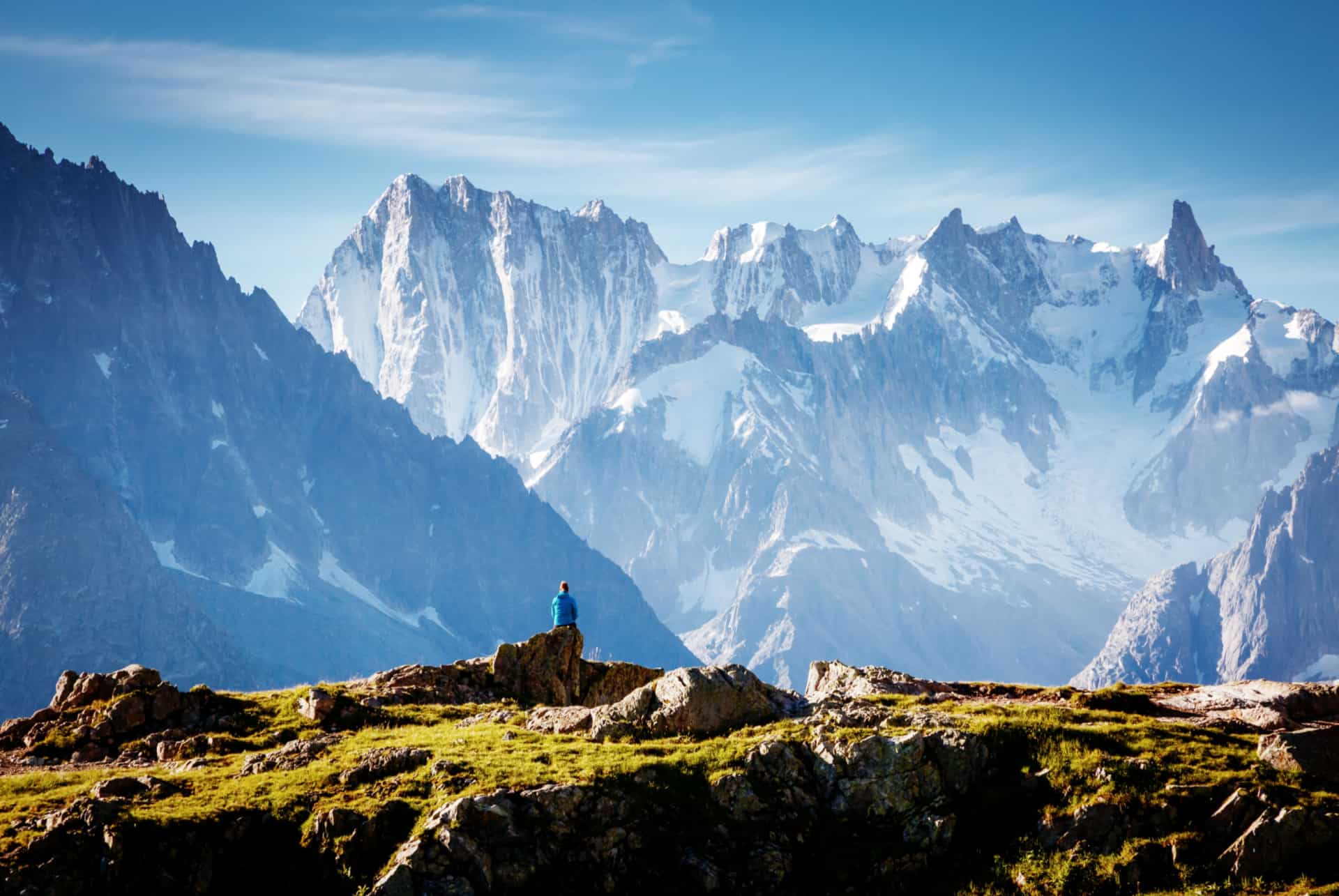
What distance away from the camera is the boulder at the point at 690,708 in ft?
114

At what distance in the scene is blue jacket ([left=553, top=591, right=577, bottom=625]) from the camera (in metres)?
46.7

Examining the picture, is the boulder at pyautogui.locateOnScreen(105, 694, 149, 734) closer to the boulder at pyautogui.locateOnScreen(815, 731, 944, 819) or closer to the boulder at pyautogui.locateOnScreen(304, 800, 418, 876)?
the boulder at pyautogui.locateOnScreen(304, 800, 418, 876)

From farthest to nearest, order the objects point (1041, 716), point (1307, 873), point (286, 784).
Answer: point (1041, 716) < point (286, 784) < point (1307, 873)

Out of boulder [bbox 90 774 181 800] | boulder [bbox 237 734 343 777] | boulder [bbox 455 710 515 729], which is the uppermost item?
boulder [bbox 90 774 181 800]

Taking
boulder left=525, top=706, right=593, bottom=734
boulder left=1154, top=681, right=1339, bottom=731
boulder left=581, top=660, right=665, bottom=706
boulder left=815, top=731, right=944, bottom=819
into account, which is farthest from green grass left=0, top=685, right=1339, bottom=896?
boulder left=581, top=660, right=665, bottom=706

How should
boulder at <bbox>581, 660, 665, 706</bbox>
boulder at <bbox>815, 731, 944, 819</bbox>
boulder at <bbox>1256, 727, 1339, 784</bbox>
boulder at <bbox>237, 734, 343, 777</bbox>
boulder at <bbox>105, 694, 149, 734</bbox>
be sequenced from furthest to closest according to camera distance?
1. boulder at <bbox>581, 660, 665, 706</bbox>
2. boulder at <bbox>105, 694, 149, 734</bbox>
3. boulder at <bbox>237, 734, 343, 777</bbox>
4. boulder at <bbox>815, 731, 944, 819</bbox>
5. boulder at <bbox>1256, 727, 1339, 784</bbox>

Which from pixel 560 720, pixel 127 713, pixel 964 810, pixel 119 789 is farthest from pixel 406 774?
pixel 964 810

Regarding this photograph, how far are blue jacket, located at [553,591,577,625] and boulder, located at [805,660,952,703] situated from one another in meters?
9.06

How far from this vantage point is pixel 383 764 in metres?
31.8

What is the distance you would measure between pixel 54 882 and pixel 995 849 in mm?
20671

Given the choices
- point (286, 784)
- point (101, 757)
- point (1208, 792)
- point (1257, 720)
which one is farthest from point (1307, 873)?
point (101, 757)

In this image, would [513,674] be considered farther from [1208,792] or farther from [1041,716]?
[1208,792]

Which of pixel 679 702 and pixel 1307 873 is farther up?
pixel 679 702

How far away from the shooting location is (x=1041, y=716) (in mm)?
33688
